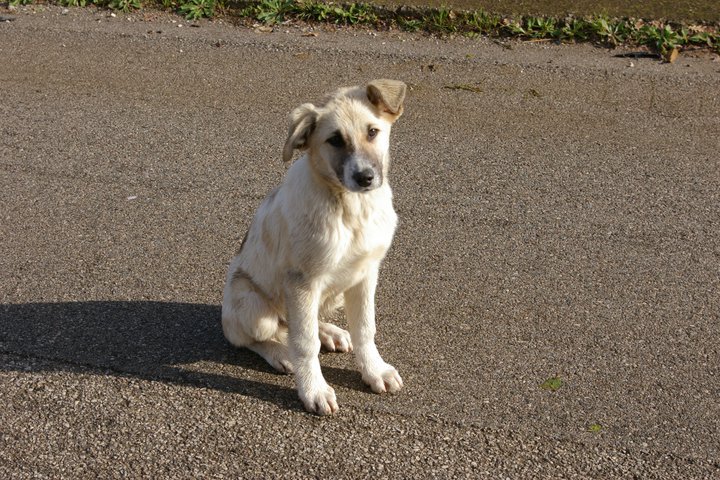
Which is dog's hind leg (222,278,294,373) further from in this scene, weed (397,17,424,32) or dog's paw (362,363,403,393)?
weed (397,17,424,32)

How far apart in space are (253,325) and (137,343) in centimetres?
72

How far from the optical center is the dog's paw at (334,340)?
5082 mm

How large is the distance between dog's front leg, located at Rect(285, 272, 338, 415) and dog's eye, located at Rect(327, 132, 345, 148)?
0.61m

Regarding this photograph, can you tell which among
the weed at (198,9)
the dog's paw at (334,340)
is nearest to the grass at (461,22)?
the weed at (198,9)

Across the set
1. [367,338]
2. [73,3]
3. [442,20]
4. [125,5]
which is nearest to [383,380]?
[367,338]

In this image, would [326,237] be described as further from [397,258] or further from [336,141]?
[397,258]

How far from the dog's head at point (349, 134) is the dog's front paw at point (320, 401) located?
97 centimetres

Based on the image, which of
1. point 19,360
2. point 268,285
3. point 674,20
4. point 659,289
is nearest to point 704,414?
point 659,289

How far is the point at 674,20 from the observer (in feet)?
29.2

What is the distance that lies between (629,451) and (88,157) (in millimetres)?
4565

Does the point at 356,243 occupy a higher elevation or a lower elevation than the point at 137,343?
higher

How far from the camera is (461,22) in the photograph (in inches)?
360

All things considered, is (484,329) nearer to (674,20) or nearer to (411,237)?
(411,237)

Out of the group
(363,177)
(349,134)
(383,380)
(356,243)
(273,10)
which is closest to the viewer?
(363,177)
